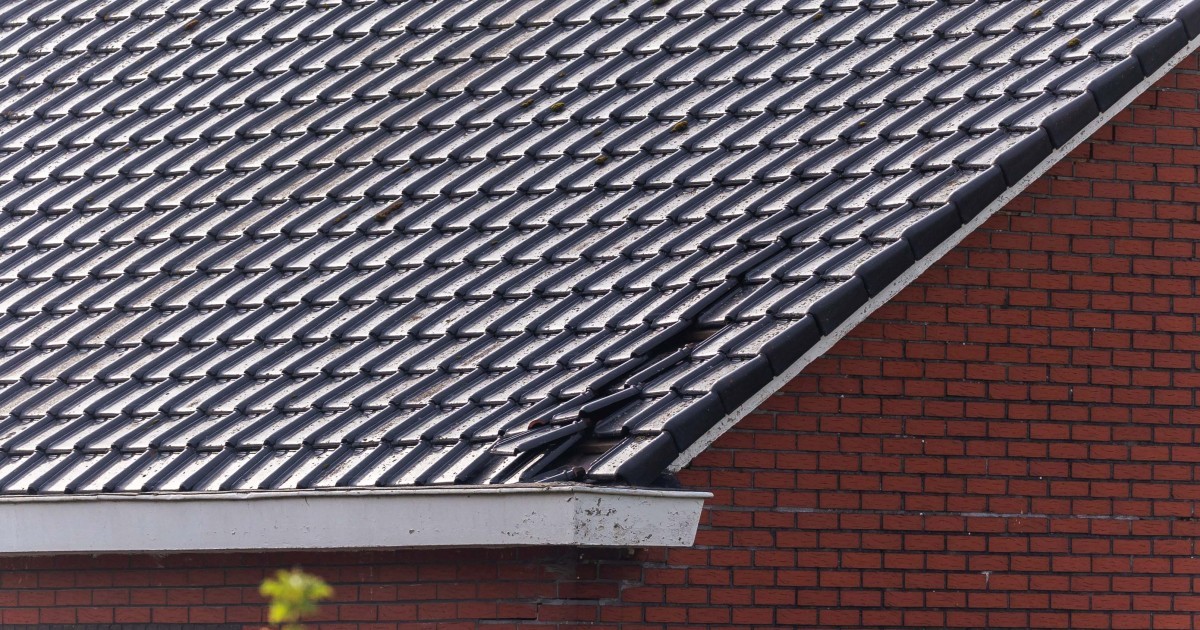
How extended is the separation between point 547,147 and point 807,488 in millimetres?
1845

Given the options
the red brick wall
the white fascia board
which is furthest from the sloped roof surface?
the red brick wall

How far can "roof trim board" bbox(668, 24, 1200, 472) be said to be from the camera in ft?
17.0

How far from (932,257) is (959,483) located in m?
0.81

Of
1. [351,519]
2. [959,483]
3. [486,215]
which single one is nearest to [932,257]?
[959,483]

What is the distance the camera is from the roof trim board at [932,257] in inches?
204

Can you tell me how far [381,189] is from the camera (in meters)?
6.61

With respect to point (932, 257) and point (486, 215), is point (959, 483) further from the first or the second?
point (486, 215)

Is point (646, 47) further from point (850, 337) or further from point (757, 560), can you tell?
point (757, 560)

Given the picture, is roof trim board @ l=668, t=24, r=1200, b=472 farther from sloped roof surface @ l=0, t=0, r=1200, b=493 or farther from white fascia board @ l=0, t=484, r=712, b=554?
white fascia board @ l=0, t=484, r=712, b=554

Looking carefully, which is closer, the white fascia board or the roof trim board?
the white fascia board

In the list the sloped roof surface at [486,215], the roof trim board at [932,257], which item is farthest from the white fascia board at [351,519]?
the roof trim board at [932,257]

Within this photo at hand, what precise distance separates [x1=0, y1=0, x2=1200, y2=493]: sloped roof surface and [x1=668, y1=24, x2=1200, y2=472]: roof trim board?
110 mm

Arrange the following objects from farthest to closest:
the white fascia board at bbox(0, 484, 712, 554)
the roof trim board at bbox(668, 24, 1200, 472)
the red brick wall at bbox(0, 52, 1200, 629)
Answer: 1. the red brick wall at bbox(0, 52, 1200, 629)
2. the roof trim board at bbox(668, 24, 1200, 472)
3. the white fascia board at bbox(0, 484, 712, 554)

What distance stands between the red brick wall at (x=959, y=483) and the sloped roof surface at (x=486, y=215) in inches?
16.2
